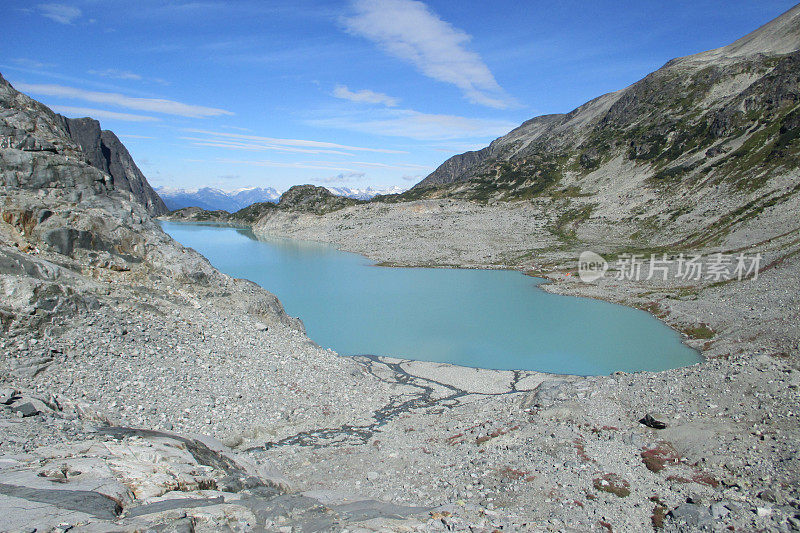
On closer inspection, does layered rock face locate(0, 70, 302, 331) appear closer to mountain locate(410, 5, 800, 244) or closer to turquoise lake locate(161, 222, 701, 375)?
turquoise lake locate(161, 222, 701, 375)

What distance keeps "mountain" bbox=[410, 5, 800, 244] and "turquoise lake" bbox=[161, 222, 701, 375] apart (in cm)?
3102

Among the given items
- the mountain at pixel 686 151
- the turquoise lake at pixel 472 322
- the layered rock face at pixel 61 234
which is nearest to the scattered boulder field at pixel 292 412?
the layered rock face at pixel 61 234

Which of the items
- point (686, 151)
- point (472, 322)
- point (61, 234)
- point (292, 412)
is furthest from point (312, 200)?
point (292, 412)

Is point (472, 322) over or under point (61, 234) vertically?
under

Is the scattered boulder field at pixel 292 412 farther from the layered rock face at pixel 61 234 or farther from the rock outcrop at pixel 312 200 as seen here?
the rock outcrop at pixel 312 200

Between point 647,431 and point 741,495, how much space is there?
4.63 metres

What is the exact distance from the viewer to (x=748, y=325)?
32.6m

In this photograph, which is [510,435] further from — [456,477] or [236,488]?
[236,488]

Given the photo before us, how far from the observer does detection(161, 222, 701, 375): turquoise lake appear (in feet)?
Result: 107

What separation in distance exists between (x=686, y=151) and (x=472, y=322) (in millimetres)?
81312

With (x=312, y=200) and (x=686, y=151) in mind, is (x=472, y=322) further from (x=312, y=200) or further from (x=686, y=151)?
(x=312, y=200)

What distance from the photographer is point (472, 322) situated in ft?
139

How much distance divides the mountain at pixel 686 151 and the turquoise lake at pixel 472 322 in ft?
102

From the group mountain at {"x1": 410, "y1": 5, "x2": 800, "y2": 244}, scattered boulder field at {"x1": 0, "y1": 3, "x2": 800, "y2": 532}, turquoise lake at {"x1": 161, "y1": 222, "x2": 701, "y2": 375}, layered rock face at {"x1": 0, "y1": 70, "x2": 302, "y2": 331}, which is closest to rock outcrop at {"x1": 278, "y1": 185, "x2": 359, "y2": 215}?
mountain at {"x1": 410, "y1": 5, "x2": 800, "y2": 244}
